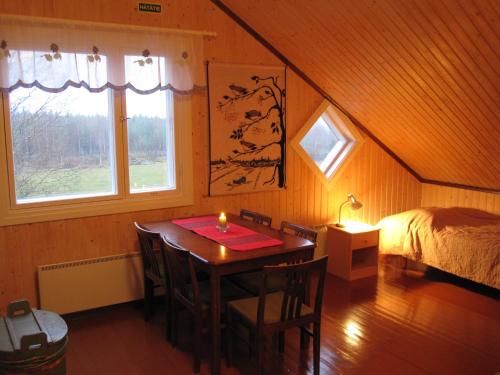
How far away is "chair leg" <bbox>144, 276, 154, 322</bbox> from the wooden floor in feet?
0.22

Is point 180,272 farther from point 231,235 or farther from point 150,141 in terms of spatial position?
point 150,141

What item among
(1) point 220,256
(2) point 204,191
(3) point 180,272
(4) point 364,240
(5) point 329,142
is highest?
(5) point 329,142

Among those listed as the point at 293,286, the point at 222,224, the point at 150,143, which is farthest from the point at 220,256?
the point at 150,143

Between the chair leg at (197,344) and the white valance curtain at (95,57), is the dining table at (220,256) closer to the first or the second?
the chair leg at (197,344)

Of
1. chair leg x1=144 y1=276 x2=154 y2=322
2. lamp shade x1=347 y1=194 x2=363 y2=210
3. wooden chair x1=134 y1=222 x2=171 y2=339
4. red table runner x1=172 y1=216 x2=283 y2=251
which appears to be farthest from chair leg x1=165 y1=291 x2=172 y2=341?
lamp shade x1=347 y1=194 x2=363 y2=210

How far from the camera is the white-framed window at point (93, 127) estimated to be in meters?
3.13

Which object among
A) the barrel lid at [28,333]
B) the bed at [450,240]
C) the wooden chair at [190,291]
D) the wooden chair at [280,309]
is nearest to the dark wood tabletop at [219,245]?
the wooden chair at [190,291]

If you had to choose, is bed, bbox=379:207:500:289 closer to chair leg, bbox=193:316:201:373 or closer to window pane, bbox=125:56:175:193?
window pane, bbox=125:56:175:193

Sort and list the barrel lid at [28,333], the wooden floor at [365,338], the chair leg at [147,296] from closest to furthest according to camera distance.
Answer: the barrel lid at [28,333] < the wooden floor at [365,338] < the chair leg at [147,296]

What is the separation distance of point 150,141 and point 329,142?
1867 mm

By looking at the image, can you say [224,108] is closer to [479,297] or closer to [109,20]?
[109,20]

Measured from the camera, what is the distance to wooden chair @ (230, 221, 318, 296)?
10.0 ft

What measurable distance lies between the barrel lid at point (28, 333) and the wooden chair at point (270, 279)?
119 centimetres

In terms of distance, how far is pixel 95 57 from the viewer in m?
3.27
